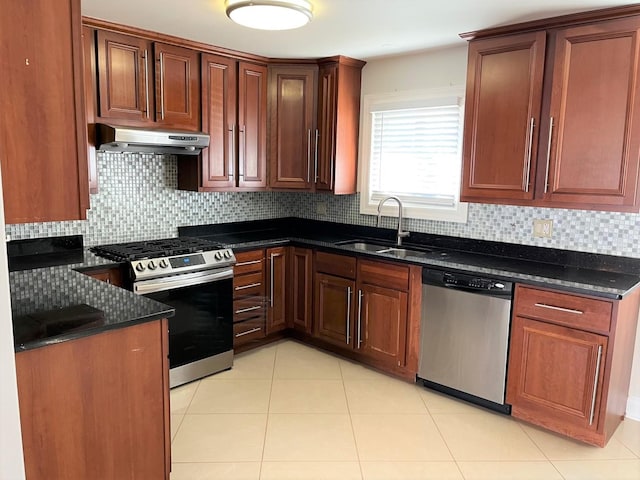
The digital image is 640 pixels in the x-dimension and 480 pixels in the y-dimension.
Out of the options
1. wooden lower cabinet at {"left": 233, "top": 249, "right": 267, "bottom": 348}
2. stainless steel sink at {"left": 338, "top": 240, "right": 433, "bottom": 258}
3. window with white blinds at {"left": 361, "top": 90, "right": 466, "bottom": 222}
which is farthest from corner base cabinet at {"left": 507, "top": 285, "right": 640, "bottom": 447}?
wooden lower cabinet at {"left": 233, "top": 249, "right": 267, "bottom": 348}

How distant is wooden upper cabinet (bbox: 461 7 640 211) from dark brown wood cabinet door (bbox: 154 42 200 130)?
1.92 metres

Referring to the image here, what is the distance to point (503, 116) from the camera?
296cm

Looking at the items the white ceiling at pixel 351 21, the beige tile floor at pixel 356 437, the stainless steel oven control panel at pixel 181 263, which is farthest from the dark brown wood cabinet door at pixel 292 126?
the beige tile floor at pixel 356 437

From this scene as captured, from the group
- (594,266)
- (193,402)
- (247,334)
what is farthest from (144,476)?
(594,266)

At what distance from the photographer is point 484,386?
9.77 feet

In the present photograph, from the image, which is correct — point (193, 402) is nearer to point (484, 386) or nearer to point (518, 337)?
point (484, 386)

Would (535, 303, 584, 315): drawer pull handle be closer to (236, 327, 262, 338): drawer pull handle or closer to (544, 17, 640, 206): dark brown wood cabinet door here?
(544, 17, 640, 206): dark brown wood cabinet door

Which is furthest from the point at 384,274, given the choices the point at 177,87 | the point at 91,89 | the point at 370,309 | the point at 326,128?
the point at 91,89

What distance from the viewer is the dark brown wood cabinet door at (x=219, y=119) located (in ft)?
11.8

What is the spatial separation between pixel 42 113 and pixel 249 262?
7.40 feet

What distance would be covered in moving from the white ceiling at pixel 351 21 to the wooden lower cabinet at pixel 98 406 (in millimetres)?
1858

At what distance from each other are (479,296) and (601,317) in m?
0.66

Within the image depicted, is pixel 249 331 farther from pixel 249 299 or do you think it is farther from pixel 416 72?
pixel 416 72

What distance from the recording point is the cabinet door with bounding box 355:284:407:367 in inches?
133
